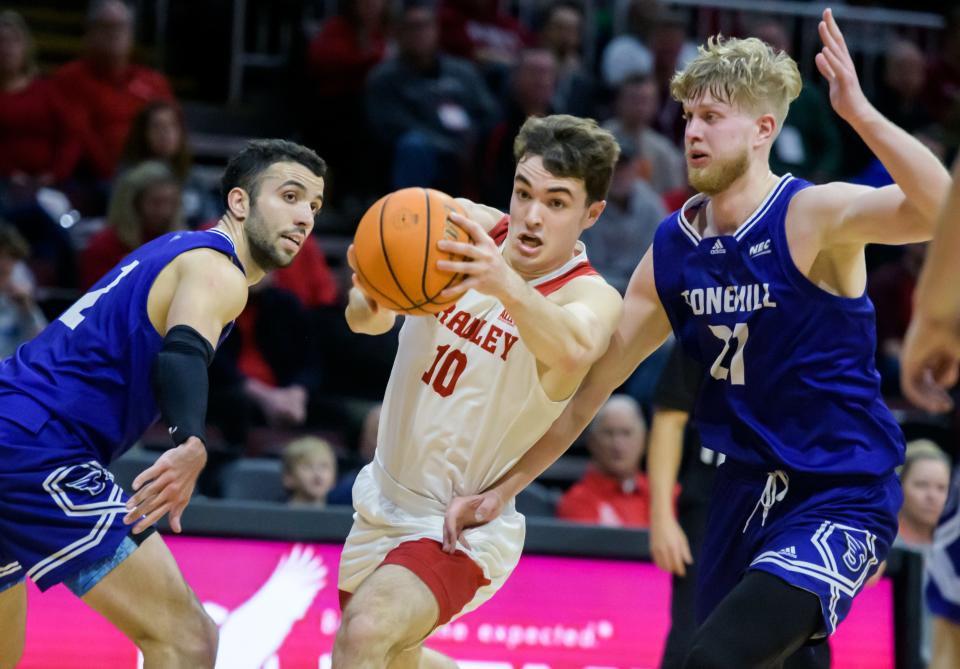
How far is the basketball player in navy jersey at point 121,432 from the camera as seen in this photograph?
4148 millimetres

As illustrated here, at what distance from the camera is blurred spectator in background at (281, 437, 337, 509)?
7.01m

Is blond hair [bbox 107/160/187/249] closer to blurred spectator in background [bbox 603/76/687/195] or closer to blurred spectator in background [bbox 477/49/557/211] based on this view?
blurred spectator in background [bbox 477/49/557/211]

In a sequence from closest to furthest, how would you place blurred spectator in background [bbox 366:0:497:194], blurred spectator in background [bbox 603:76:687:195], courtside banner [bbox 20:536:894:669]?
courtside banner [bbox 20:536:894:669] < blurred spectator in background [bbox 366:0:497:194] < blurred spectator in background [bbox 603:76:687:195]

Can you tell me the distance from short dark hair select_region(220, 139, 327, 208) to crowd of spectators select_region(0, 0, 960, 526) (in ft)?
8.36

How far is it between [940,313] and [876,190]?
1487 millimetres

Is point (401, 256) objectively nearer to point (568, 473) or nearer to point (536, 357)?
point (536, 357)

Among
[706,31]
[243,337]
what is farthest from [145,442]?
[706,31]

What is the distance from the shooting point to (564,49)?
1072cm

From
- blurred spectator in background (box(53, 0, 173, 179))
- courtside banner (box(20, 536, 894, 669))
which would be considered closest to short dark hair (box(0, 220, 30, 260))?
blurred spectator in background (box(53, 0, 173, 179))

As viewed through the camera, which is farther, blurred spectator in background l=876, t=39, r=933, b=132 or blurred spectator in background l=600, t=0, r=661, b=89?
blurred spectator in background l=876, t=39, r=933, b=132

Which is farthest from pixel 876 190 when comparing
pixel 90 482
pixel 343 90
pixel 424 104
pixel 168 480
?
pixel 343 90

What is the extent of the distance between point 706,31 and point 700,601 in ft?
27.5

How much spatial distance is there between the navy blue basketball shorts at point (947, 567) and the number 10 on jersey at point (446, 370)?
190cm

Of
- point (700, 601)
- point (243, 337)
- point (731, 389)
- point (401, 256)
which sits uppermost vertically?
point (401, 256)
